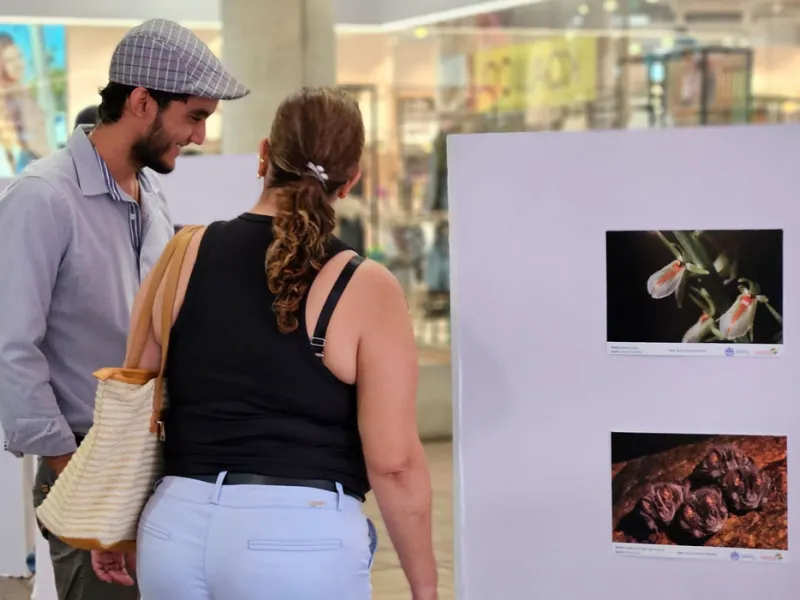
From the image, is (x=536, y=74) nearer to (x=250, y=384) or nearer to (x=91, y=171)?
(x=91, y=171)

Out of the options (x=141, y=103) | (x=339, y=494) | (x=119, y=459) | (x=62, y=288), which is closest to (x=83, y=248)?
(x=62, y=288)

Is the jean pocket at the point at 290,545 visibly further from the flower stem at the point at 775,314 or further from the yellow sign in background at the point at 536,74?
the yellow sign in background at the point at 536,74

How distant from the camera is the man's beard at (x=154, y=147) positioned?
236 centimetres

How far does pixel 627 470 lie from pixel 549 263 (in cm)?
44

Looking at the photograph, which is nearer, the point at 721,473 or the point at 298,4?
the point at 721,473

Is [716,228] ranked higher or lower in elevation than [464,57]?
lower

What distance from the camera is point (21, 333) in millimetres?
2191

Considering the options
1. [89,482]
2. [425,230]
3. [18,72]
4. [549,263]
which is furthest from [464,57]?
[89,482]

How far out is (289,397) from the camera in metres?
1.81

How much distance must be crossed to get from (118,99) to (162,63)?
0.48 ft

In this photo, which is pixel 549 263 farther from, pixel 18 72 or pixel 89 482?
pixel 18 72

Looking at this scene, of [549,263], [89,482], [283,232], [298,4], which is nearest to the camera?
[283,232]

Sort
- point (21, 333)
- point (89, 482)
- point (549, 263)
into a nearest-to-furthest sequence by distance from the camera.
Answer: point (89, 482) → point (21, 333) → point (549, 263)
